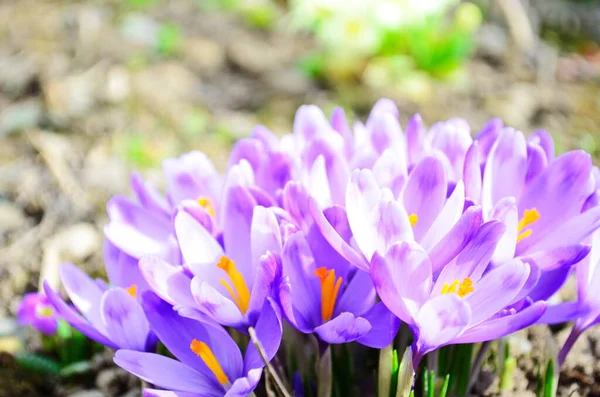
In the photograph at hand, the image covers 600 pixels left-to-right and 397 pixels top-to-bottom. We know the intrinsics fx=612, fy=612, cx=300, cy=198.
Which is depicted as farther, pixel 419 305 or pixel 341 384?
pixel 341 384

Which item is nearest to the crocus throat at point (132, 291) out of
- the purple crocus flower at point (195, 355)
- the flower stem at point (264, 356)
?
the purple crocus flower at point (195, 355)

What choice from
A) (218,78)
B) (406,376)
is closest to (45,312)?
(406,376)


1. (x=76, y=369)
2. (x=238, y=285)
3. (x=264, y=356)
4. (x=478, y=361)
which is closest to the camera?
(x=264, y=356)

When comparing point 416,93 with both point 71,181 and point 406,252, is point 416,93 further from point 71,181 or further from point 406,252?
point 406,252

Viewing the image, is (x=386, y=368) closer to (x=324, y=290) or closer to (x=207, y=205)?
(x=324, y=290)

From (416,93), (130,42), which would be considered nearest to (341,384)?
(416,93)

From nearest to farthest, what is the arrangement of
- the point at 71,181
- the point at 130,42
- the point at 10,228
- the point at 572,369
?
the point at 572,369 → the point at 10,228 → the point at 71,181 → the point at 130,42

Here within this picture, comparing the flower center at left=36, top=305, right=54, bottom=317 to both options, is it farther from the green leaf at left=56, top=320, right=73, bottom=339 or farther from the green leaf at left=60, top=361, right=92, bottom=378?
the green leaf at left=60, top=361, right=92, bottom=378
